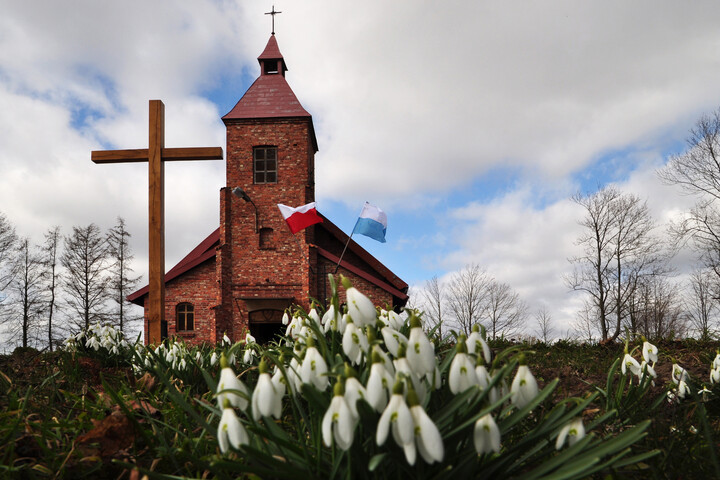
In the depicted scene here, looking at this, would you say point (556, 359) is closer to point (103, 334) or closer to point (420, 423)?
point (103, 334)

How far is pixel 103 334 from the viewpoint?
6316 mm

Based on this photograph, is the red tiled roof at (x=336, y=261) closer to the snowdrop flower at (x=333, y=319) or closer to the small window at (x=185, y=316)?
the small window at (x=185, y=316)

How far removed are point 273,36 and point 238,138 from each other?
23.8ft

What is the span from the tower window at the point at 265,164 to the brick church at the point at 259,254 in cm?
4

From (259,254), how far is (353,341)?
63.5ft

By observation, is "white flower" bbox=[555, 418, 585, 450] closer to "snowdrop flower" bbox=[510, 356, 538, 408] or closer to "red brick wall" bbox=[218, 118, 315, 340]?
"snowdrop flower" bbox=[510, 356, 538, 408]

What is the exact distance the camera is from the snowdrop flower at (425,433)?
1227 millimetres

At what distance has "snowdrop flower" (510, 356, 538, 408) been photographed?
158 cm

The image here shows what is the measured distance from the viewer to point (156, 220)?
7.83m

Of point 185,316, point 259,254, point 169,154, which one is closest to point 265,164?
point 259,254

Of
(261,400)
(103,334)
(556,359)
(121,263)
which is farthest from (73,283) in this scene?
(261,400)

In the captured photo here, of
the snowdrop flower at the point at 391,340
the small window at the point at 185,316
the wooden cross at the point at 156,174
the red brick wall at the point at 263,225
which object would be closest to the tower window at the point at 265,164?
the red brick wall at the point at 263,225

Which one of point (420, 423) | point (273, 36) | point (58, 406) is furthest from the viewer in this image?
point (273, 36)

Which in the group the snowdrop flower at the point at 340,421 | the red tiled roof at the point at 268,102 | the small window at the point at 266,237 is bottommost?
the snowdrop flower at the point at 340,421
